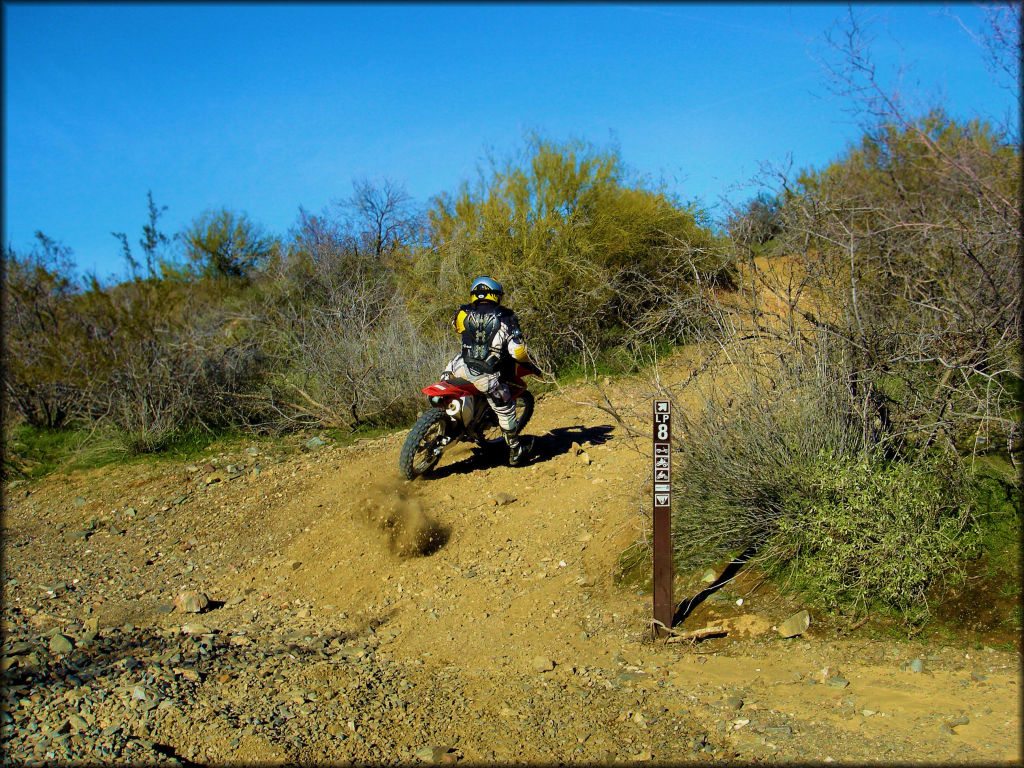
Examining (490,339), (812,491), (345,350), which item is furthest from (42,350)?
(812,491)

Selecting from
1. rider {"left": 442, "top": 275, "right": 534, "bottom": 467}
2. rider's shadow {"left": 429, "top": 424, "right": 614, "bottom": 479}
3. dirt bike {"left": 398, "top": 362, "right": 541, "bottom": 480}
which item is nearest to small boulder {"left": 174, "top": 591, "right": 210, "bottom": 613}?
dirt bike {"left": 398, "top": 362, "right": 541, "bottom": 480}

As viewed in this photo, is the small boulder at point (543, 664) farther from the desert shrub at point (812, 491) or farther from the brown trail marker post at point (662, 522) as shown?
the desert shrub at point (812, 491)

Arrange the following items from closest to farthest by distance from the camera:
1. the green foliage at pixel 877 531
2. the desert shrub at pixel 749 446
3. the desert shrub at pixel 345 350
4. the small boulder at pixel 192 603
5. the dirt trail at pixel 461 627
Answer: the dirt trail at pixel 461 627 < the green foliage at pixel 877 531 < the desert shrub at pixel 749 446 < the small boulder at pixel 192 603 < the desert shrub at pixel 345 350

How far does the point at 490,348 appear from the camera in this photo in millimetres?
7418

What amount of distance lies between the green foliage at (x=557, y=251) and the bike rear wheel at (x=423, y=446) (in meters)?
4.34

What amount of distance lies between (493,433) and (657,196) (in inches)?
212

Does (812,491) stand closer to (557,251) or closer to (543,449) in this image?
(543,449)

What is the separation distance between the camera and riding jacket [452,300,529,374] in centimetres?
740

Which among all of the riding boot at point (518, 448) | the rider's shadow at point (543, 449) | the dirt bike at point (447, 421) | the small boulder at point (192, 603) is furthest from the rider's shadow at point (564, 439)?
the small boulder at point (192, 603)

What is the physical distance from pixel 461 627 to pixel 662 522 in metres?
1.54

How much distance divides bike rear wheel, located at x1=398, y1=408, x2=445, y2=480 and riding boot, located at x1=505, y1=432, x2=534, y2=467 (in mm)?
698

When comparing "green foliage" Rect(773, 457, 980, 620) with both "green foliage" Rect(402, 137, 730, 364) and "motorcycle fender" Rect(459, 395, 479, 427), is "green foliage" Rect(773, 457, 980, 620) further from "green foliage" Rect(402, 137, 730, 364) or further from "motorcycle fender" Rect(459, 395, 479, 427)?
"green foliage" Rect(402, 137, 730, 364)

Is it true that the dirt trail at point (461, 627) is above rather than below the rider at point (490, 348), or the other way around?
below

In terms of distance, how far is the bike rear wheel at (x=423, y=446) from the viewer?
286 inches
